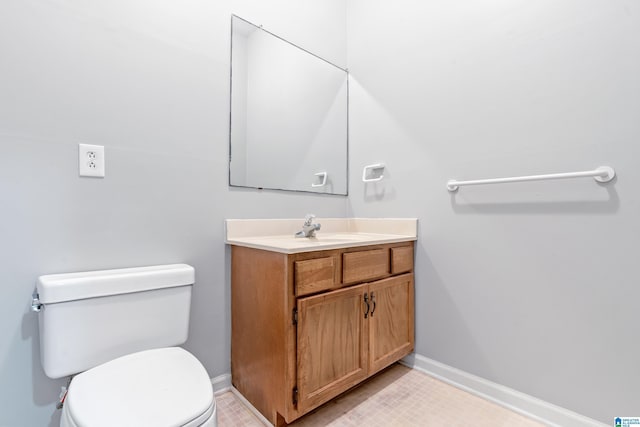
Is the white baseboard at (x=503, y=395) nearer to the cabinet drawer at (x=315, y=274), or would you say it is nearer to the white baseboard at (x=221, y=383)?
the cabinet drawer at (x=315, y=274)

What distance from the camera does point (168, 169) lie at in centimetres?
130

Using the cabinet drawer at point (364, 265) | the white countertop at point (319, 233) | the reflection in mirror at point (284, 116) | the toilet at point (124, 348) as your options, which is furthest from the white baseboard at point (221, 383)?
the reflection in mirror at point (284, 116)

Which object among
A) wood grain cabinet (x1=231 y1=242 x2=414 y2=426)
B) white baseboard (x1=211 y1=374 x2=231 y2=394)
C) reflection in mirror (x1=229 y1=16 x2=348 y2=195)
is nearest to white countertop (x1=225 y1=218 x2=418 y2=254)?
wood grain cabinet (x1=231 y1=242 x2=414 y2=426)

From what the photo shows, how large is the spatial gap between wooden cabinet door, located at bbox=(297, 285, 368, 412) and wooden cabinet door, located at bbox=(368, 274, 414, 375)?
64 millimetres

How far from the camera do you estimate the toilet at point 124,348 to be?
0.74 metres

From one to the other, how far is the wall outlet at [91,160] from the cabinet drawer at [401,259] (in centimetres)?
133

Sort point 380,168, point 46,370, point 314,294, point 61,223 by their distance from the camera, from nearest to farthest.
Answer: point 46,370
point 61,223
point 314,294
point 380,168

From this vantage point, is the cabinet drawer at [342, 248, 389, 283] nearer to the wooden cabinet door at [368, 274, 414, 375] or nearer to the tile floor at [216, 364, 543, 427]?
A: the wooden cabinet door at [368, 274, 414, 375]

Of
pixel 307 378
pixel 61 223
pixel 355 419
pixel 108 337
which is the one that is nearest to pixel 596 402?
pixel 355 419

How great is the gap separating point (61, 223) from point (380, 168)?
1.56 m

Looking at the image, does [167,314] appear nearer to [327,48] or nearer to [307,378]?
[307,378]

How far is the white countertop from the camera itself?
4.08 feet

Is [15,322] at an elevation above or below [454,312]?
above

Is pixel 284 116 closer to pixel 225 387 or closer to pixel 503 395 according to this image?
pixel 225 387
